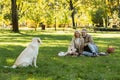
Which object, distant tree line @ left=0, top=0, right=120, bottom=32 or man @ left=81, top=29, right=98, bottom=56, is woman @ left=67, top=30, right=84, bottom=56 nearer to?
man @ left=81, top=29, right=98, bottom=56

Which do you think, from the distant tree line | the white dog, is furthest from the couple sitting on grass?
the distant tree line

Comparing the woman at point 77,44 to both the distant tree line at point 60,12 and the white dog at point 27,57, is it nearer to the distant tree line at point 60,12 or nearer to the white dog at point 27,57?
the white dog at point 27,57

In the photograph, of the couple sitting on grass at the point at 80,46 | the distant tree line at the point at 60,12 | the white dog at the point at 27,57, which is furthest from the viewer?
the distant tree line at the point at 60,12

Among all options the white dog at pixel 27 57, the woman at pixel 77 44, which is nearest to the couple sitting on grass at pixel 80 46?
the woman at pixel 77 44

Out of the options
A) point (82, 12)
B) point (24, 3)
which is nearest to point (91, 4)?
point (82, 12)

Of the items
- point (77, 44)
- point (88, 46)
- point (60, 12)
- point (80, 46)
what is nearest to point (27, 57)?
point (77, 44)

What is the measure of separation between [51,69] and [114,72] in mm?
2008

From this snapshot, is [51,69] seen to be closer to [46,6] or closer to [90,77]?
[90,77]

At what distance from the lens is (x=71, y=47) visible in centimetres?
1731

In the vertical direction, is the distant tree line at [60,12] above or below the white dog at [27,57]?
above

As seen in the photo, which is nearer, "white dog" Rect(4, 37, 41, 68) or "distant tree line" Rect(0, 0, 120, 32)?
"white dog" Rect(4, 37, 41, 68)

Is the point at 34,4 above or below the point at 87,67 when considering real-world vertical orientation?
above

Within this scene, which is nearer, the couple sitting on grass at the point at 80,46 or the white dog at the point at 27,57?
the white dog at the point at 27,57

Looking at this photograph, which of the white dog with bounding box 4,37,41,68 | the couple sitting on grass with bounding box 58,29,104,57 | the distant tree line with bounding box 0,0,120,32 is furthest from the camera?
the distant tree line with bounding box 0,0,120,32
